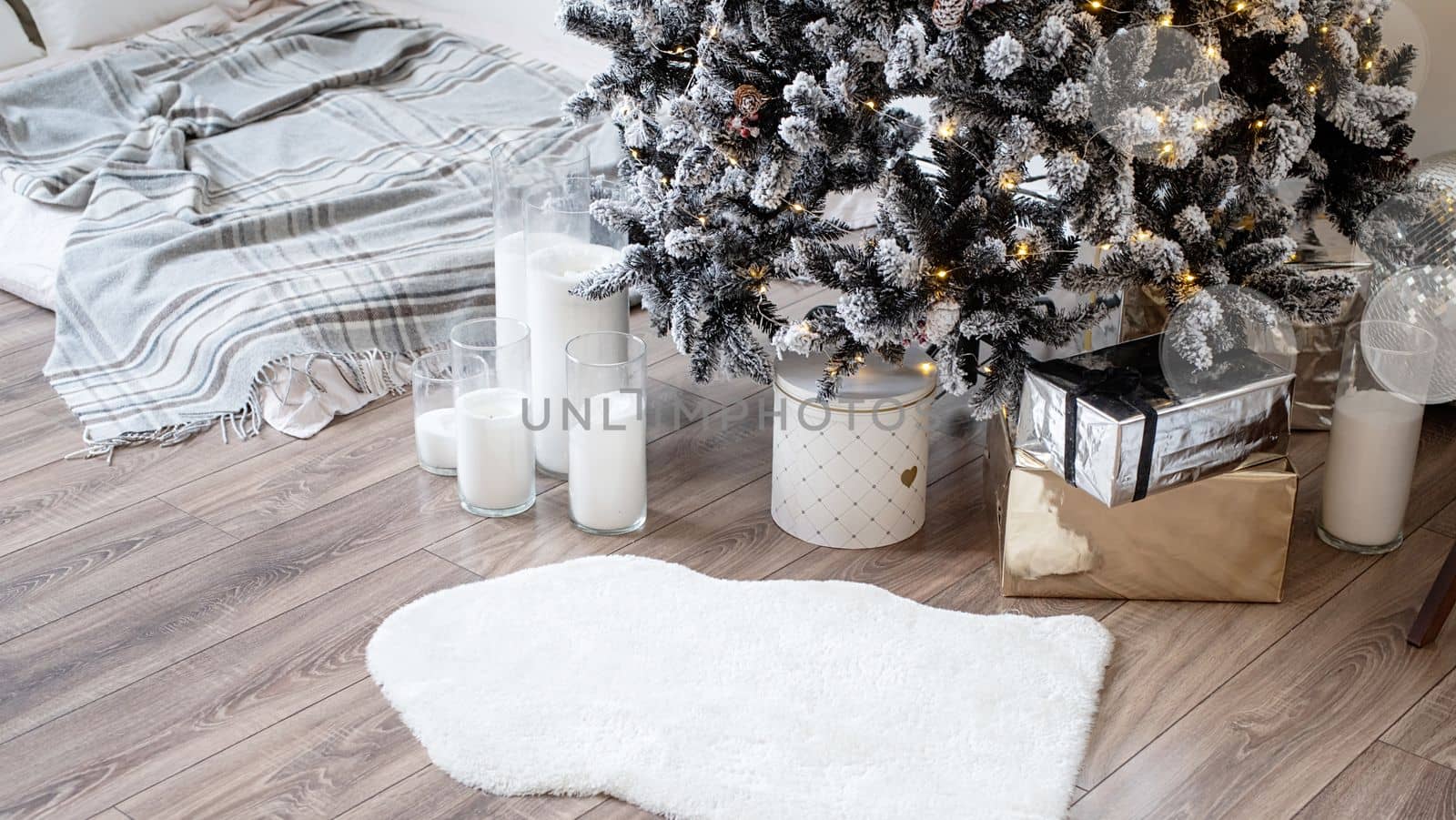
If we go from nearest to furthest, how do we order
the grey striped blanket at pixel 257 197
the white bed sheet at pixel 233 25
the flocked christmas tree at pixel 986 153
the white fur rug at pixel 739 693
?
1. the white fur rug at pixel 739 693
2. the flocked christmas tree at pixel 986 153
3. the grey striped blanket at pixel 257 197
4. the white bed sheet at pixel 233 25

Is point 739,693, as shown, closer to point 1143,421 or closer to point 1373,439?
point 1143,421

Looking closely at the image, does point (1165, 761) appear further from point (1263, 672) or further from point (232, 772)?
point (232, 772)

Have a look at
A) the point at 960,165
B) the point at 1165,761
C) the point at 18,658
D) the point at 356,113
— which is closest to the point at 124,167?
the point at 356,113

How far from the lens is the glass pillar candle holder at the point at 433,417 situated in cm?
201

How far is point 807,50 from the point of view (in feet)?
5.55

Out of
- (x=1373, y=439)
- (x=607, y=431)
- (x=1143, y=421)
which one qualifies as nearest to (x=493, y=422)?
(x=607, y=431)

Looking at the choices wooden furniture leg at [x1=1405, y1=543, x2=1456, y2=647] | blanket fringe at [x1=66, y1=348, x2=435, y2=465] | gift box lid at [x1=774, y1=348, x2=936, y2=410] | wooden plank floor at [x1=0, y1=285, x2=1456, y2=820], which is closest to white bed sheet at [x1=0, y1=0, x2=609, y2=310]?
wooden plank floor at [x1=0, y1=285, x2=1456, y2=820]

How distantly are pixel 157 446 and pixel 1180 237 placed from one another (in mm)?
1551

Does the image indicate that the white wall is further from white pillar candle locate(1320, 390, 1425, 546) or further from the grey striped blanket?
the grey striped blanket

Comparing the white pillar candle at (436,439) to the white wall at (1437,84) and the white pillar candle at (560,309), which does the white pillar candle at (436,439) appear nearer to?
the white pillar candle at (560,309)

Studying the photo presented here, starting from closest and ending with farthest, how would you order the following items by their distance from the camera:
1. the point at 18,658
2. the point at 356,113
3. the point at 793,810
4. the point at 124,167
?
the point at 793,810 → the point at 18,658 → the point at 124,167 → the point at 356,113

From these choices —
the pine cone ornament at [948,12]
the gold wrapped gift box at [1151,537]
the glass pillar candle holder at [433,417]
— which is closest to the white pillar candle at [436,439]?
the glass pillar candle holder at [433,417]

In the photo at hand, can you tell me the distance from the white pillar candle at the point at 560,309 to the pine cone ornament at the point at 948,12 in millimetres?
585

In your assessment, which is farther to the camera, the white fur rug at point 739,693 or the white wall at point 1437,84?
the white wall at point 1437,84
